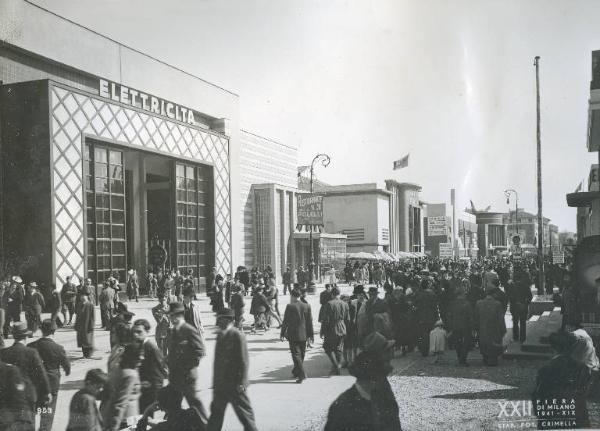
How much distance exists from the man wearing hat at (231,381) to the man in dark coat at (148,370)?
0.86 m

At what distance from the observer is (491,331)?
38.7ft

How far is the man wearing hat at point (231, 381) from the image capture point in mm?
6855

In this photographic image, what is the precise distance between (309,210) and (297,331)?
2416 cm

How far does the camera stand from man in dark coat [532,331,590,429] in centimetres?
591

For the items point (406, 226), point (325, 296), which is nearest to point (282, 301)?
point (325, 296)

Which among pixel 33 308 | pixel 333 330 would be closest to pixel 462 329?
pixel 333 330

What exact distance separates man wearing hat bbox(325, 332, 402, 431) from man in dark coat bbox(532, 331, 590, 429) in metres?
2.10

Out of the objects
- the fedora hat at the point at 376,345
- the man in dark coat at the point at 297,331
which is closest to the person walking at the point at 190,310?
the man in dark coat at the point at 297,331

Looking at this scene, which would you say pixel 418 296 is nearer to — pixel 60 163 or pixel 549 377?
pixel 549 377

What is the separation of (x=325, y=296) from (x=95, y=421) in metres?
8.91

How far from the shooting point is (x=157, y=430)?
21.9ft

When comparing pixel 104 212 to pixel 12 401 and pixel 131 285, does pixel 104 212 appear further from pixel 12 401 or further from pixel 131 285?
pixel 12 401

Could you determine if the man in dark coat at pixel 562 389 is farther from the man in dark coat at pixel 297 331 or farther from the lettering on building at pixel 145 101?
the lettering on building at pixel 145 101

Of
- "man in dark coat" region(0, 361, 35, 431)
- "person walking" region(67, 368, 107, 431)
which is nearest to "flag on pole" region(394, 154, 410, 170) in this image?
"person walking" region(67, 368, 107, 431)
